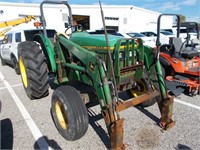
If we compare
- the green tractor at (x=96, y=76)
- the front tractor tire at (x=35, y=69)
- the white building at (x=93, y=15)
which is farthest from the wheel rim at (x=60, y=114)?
the white building at (x=93, y=15)

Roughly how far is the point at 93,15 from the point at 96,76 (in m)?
27.3

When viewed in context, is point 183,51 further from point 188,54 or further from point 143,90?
point 143,90

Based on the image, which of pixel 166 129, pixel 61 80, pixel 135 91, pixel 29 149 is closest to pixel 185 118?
pixel 166 129

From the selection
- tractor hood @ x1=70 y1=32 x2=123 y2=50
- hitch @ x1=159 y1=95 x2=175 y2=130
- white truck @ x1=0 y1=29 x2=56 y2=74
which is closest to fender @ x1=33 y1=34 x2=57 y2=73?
tractor hood @ x1=70 y1=32 x2=123 y2=50

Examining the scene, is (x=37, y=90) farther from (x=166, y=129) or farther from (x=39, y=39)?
(x=166, y=129)

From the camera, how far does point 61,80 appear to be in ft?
13.7

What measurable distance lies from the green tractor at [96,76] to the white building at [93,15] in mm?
16781

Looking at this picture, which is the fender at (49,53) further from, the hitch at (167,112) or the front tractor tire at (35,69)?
the hitch at (167,112)

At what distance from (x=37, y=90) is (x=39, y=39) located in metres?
1.33

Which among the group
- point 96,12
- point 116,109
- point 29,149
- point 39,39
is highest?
point 96,12

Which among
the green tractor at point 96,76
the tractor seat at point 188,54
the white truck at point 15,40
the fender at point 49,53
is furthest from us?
the white truck at point 15,40

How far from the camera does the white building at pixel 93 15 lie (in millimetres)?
21656

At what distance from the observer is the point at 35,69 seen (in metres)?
4.16

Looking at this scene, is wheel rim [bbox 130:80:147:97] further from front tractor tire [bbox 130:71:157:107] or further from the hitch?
the hitch
